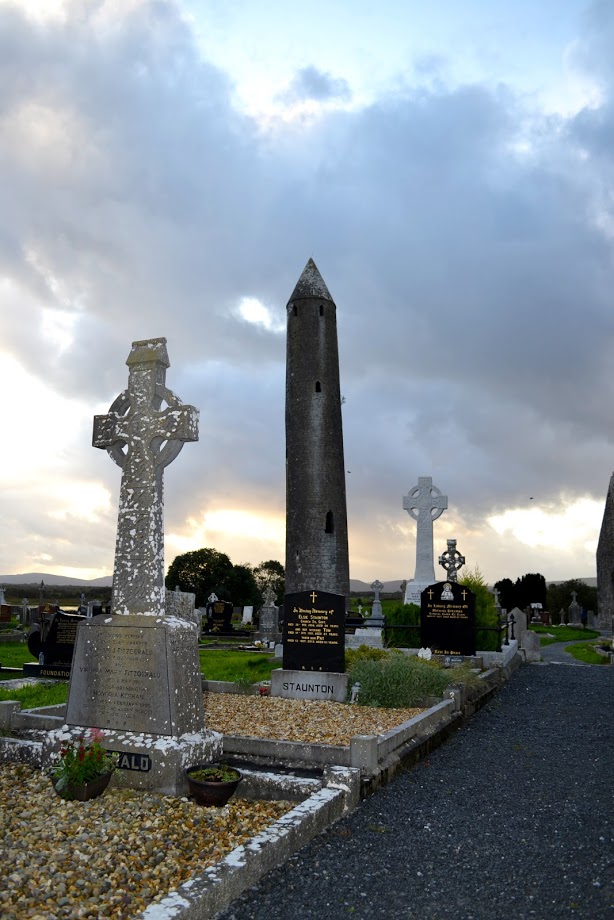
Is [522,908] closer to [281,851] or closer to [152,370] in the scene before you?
[281,851]

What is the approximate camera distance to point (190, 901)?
3695 mm

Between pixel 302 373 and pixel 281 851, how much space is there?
25.0 m

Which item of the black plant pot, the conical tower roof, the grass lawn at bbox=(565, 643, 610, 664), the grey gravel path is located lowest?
the grey gravel path

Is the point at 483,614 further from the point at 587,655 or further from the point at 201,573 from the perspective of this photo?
the point at 201,573

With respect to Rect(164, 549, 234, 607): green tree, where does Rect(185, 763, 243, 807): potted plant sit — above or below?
below

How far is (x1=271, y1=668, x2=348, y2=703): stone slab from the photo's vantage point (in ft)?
34.3

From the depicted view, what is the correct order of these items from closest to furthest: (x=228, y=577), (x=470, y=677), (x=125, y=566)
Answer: (x=125, y=566)
(x=470, y=677)
(x=228, y=577)

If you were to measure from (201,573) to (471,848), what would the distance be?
4414 centimetres

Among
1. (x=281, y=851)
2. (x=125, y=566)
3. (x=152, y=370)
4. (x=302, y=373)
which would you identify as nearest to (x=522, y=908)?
(x=281, y=851)

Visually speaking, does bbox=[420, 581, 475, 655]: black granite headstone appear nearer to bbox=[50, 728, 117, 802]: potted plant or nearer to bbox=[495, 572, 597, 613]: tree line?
bbox=[50, 728, 117, 802]: potted plant

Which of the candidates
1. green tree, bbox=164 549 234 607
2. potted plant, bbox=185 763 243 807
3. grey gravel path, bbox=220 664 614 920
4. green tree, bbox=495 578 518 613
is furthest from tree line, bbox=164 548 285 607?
potted plant, bbox=185 763 243 807

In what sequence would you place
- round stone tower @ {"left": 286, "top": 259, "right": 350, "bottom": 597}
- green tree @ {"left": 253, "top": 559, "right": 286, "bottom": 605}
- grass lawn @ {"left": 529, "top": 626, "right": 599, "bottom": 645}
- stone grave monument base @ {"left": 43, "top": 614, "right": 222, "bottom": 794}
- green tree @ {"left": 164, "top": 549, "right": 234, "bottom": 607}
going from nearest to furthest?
stone grave monument base @ {"left": 43, "top": 614, "right": 222, "bottom": 794}
grass lawn @ {"left": 529, "top": 626, "right": 599, "bottom": 645}
round stone tower @ {"left": 286, "top": 259, "right": 350, "bottom": 597}
green tree @ {"left": 164, "top": 549, "right": 234, "bottom": 607}
green tree @ {"left": 253, "top": 559, "right": 286, "bottom": 605}

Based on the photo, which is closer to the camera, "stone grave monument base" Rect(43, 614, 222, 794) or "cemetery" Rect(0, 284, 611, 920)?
"cemetery" Rect(0, 284, 611, 920)

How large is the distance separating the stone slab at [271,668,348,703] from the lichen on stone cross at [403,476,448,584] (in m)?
11.2
